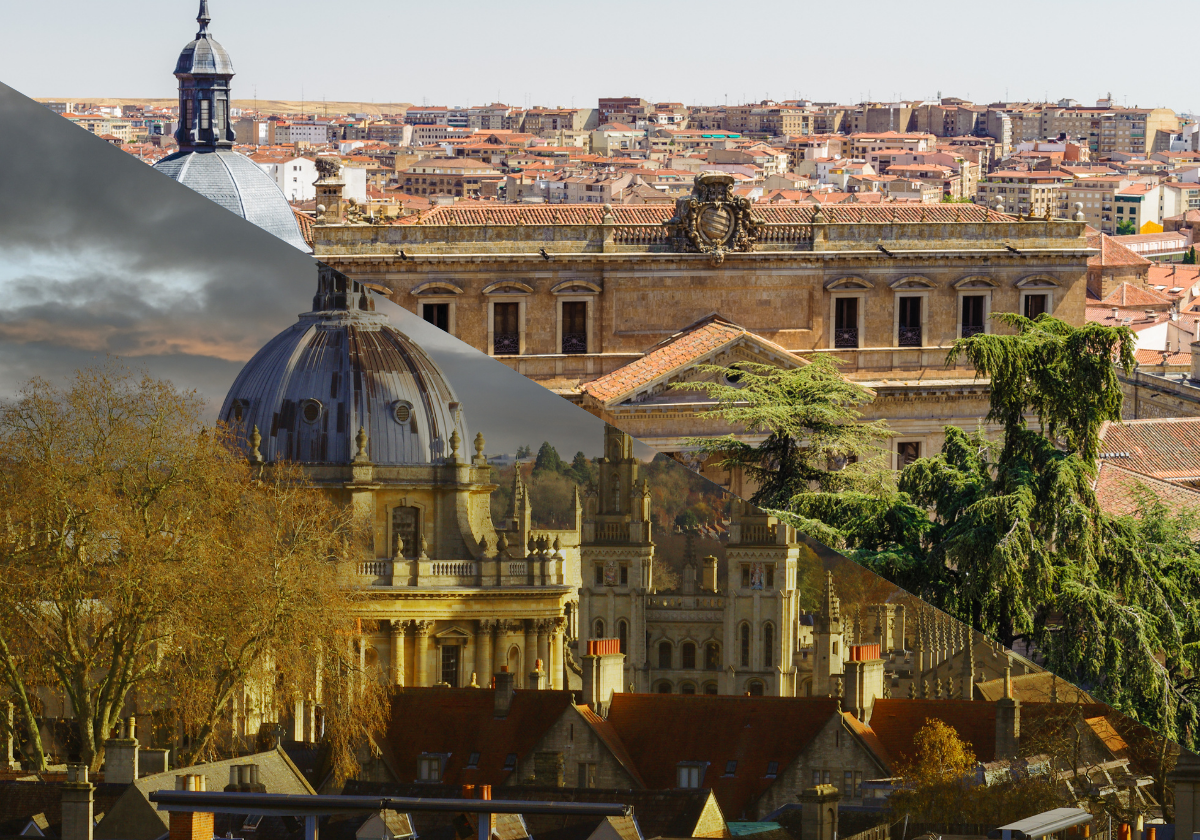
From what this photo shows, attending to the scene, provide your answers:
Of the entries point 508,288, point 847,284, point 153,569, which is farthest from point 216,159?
point 153,569

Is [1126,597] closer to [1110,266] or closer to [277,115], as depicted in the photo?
[1110,266]

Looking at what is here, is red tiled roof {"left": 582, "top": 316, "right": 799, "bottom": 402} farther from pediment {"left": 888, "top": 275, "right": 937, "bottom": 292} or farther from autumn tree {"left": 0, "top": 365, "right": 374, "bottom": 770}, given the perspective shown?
autumn tree {"left": 0, "top": 365, "right": 374, "bottom": 770}

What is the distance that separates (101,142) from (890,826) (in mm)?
1261

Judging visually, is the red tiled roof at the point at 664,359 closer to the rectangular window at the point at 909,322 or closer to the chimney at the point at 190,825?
the rectangular window at the point at 909,322

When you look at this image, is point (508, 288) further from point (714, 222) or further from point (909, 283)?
point (909, 283)

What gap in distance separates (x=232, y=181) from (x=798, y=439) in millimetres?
16711

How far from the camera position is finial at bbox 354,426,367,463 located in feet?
7.48

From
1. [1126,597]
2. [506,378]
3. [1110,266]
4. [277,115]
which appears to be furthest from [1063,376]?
[277,115]

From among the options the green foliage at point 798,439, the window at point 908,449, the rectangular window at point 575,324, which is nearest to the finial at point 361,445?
the green foliage at point 798,439

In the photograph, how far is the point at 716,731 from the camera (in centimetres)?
229

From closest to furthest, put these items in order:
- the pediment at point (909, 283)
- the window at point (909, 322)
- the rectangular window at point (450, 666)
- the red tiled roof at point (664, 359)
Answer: the rectangular window at point (450, 666), the red tiled roof at point (664, 359), the pediment at point (909, 283), the window at point (909, 322)

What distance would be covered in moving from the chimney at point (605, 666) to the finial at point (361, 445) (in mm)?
371

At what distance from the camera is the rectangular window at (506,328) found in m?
29.1

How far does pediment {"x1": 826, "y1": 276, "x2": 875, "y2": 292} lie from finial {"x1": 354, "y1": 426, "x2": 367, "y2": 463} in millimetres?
28286
